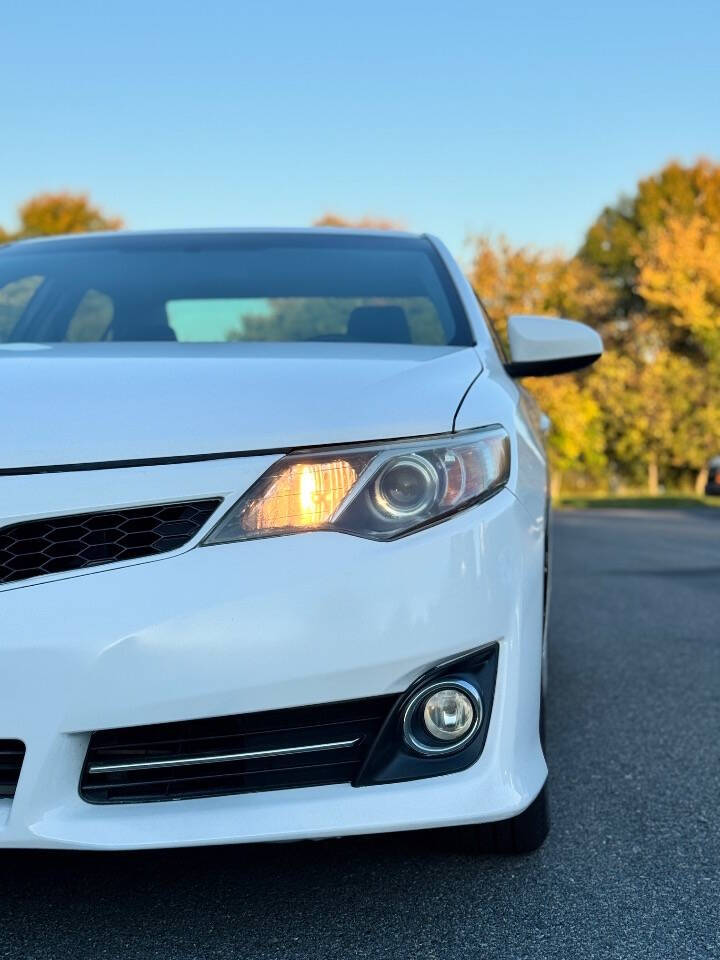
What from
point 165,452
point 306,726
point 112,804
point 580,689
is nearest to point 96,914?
point 112,804

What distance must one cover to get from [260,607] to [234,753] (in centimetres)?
27

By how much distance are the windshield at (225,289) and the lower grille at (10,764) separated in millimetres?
1431

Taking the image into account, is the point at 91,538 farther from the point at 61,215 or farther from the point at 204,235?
the point at 61,215

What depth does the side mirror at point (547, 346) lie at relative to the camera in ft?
9.73

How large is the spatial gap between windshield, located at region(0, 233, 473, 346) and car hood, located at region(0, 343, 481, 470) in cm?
79

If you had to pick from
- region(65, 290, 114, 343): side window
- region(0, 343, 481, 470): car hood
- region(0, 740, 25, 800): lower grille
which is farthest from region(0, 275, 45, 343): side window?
region(0, 740, 25, 800): lower grille

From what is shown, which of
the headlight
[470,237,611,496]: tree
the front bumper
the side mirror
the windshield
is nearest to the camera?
the front bumper

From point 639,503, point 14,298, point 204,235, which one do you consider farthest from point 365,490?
point 639,503

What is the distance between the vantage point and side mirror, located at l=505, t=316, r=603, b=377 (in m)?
2.97

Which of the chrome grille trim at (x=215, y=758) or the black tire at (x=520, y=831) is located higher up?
the chrome grille trim at (x=215, y=758)

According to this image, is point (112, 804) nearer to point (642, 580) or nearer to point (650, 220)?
point (642, 580)

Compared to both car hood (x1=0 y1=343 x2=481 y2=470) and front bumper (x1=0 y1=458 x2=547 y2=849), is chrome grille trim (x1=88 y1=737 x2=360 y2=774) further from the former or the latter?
car hood (x1=0 y1=343 x2=481 y2=470)

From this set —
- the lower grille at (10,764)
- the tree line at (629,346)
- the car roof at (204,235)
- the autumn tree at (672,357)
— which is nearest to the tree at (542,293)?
the tree line at (629,346)

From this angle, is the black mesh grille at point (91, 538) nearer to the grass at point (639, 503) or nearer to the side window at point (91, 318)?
the side window at point (91, 318)
